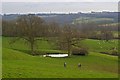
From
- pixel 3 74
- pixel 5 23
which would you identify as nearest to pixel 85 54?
pixel 5 23

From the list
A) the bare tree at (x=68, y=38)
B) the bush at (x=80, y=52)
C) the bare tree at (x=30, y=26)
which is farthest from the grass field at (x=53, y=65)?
the bare tree at (x=30, y=26)

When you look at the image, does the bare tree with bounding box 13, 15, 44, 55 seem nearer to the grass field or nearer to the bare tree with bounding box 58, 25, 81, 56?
the grass field

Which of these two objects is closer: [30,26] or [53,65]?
[53,65]

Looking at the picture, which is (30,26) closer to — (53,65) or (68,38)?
(68,38)

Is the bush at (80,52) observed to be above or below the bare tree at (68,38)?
below

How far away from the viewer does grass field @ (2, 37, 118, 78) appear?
32125mm

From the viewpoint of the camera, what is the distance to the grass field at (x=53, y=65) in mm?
32125

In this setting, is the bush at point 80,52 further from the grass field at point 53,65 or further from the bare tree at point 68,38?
the bare tree at point 68,38

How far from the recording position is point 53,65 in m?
46.9

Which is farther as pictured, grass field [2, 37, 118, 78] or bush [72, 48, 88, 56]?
bush [72, 48, 88, 56]

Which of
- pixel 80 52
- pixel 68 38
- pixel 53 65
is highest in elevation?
pixel 68 38

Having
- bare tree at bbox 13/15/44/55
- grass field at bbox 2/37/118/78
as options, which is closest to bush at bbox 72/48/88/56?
grass field at bbox 2/37/118/78

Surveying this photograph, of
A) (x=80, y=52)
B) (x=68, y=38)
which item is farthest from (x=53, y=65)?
(x=80, y=52)

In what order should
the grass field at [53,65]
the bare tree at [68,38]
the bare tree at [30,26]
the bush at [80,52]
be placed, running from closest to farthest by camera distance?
1. the grass field at [53,65]
2. the bare tree at [30,26]
3. the bare tree at [68,38]
4. the bush at [80,52]
